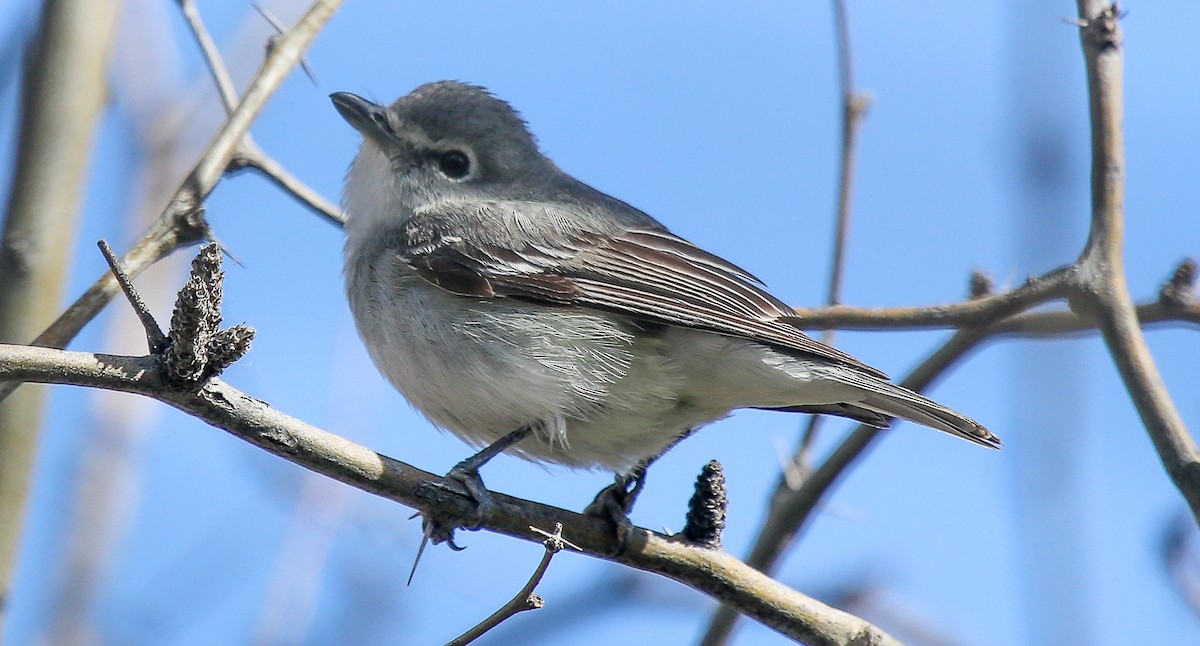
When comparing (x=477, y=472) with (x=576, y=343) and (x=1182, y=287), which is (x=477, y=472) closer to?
(x=576, y=343)

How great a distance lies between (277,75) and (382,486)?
1551 mm

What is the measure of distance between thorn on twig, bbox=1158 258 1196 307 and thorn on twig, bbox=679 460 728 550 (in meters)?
1.47

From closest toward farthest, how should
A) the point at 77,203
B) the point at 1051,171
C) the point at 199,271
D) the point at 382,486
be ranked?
the point at 1051,171
the point at 199,271
the point at 382,486
the point at 77,203

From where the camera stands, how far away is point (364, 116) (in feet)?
17.2

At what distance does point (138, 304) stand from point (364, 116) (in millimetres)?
2775

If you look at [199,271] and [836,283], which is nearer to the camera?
[199,271]

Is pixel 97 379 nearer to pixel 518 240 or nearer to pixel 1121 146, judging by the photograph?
pixel 518 240

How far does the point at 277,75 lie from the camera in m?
3.90

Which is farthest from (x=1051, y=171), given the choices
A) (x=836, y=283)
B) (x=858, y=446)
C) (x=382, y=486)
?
(x=836, y=283)

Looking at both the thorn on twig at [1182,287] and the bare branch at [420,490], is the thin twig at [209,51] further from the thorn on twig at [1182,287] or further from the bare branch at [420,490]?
the thorn on twig at [1182,287]

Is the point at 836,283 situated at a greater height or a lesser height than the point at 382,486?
greater

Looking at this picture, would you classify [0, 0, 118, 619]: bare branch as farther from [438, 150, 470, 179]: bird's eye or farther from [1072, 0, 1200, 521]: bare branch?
[1072, 0, 1200, 521]: bare branch

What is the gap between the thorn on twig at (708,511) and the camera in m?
3.55

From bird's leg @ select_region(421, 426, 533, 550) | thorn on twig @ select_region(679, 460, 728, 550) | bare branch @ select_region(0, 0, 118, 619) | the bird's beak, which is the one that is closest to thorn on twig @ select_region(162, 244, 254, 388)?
bird's leg @ select_region(421, 426, 533, 550)
